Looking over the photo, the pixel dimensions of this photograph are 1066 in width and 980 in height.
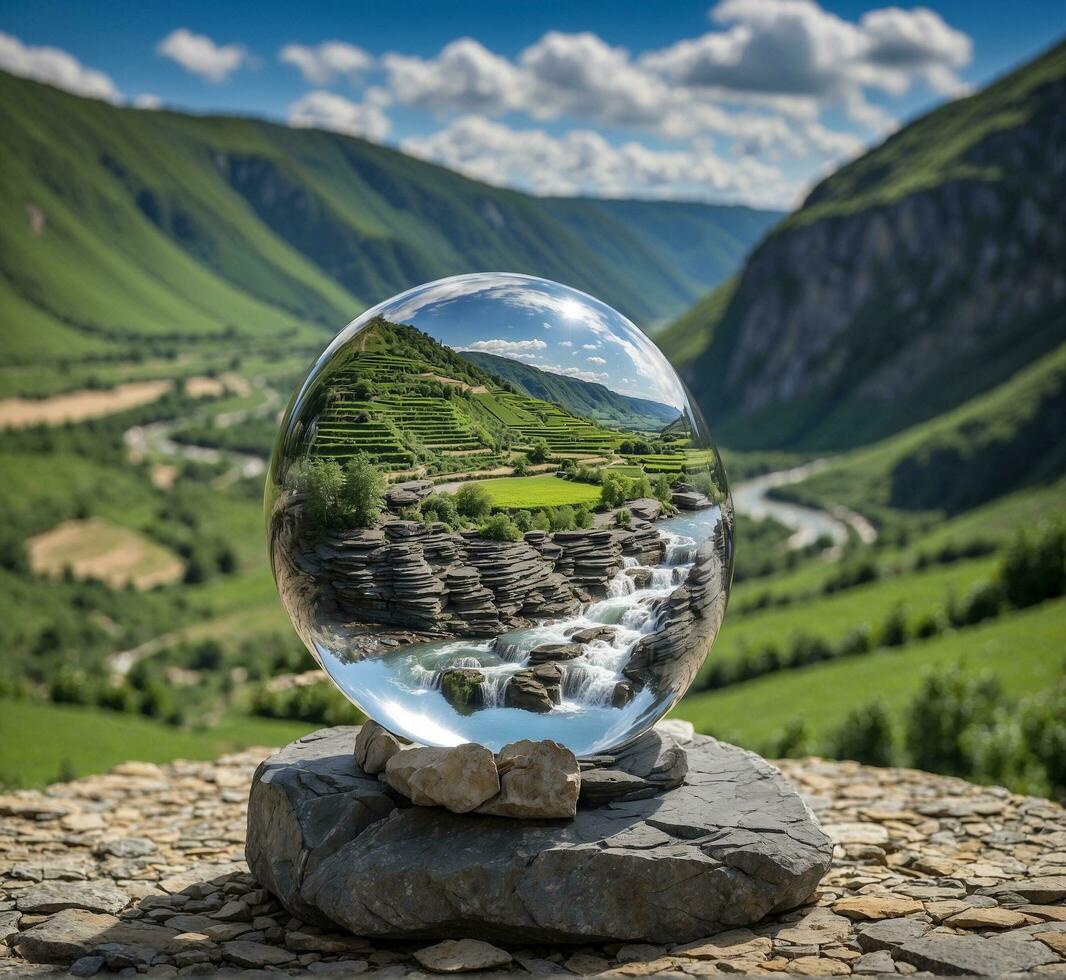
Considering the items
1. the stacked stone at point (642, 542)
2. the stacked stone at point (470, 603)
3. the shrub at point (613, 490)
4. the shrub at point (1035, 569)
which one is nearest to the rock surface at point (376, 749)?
the stacked stone at point (470, 603)

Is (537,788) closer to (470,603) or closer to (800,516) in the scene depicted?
(470,603)

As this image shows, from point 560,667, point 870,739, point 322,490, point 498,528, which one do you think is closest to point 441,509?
point 498,528

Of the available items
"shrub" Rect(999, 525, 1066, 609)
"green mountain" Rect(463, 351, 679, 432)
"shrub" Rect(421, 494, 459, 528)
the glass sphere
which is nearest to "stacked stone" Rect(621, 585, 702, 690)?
the glass sphere

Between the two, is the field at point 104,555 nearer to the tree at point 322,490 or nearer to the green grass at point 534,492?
the tree at point 322,490

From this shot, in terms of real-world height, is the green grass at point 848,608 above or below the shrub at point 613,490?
below

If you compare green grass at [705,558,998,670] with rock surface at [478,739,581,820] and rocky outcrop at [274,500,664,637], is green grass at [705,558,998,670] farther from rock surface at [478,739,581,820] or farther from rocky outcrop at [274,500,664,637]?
rocky outcrop at [274,500,664,637]
